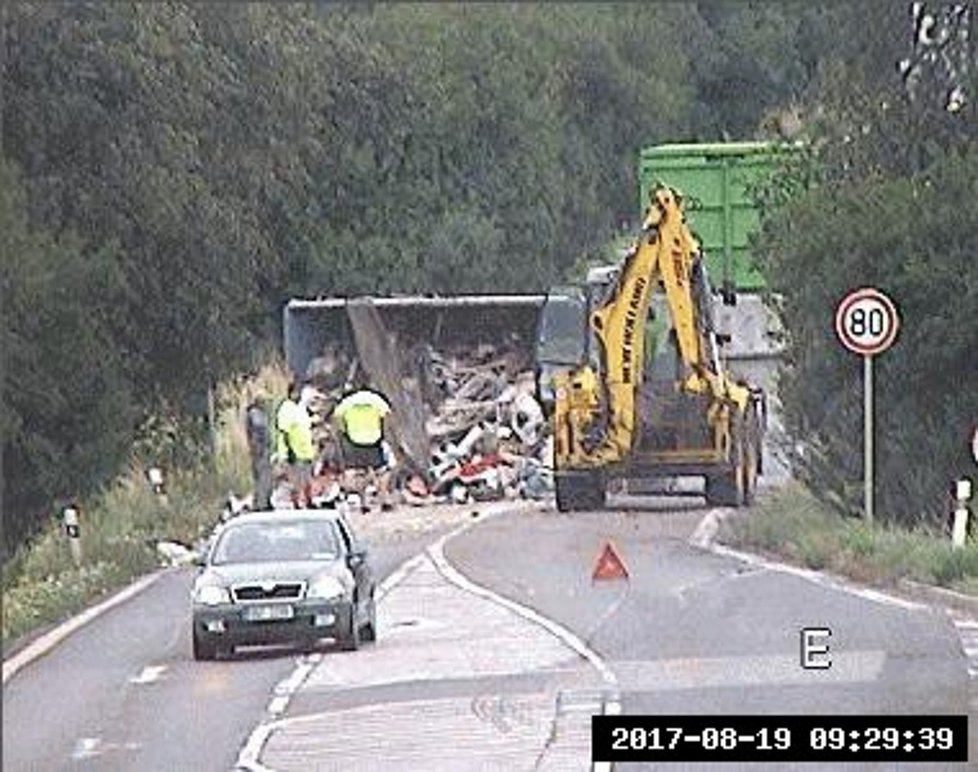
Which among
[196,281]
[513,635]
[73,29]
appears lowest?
[513,635]

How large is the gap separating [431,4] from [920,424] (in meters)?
38.4

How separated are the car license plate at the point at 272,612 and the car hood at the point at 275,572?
21cm

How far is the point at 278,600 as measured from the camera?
24.3m

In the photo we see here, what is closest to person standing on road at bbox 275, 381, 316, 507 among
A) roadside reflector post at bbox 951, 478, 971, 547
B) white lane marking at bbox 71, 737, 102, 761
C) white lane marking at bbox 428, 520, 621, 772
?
white lane marking at bbox 428, 520, 621, 772

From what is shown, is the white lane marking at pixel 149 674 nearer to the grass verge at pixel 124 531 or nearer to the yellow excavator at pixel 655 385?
the grass verge at pixel 124 531

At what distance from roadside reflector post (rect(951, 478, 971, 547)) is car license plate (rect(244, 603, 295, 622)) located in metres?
6.42

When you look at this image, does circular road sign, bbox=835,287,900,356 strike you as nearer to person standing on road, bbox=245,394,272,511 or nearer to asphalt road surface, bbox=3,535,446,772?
asphalt road surface, bbox=3,535,446,772

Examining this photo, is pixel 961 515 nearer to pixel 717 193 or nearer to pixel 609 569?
pixel 609 569

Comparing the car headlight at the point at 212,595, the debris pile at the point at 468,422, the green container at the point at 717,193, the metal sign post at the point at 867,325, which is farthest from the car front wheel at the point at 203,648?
the green container at the point at 717,193

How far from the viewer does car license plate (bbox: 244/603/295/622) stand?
956 inches

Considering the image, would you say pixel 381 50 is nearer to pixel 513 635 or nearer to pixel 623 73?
pixel 623 73

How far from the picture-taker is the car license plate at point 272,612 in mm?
24281

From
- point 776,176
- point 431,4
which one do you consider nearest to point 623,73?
point 431,4

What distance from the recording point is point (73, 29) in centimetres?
3497
